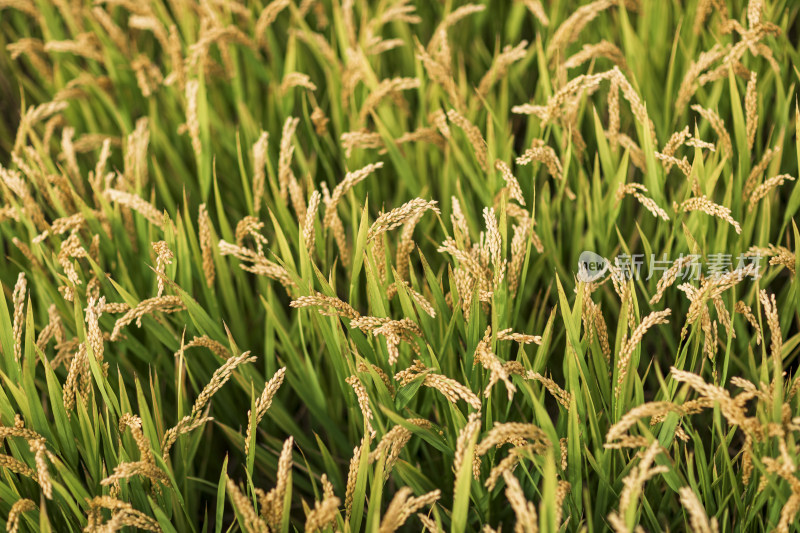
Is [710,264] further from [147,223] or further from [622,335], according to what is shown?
[147,223]

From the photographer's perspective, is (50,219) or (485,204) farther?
(50,219)

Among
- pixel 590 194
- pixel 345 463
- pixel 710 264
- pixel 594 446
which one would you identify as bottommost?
pixel 345 463

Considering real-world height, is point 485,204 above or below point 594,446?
above

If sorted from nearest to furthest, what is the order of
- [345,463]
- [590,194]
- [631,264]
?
[631,264] → [345,463] → [590,194]

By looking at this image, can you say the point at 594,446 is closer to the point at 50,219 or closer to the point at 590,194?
the point at 590,194

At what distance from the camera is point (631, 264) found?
141 centimetres

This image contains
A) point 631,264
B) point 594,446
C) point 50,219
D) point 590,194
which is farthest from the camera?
point 50,219

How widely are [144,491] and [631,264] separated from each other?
107 cm

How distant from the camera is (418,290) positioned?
146 cm

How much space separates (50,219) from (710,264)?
70.6 inches

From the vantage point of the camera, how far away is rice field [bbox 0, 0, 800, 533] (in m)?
1.19

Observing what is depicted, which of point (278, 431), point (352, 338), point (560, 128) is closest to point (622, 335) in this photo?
point (352, 338)

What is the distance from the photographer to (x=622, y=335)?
49.9 inches

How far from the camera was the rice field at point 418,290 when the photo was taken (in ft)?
3.89
